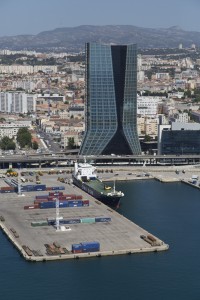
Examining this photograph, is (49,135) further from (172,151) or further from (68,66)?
(68,66)

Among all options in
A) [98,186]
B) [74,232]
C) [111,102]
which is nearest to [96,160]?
[111,102]

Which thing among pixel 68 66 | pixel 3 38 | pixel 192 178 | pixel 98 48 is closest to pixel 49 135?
pixel 98 48

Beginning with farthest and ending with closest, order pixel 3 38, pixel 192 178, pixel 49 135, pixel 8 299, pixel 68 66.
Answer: pixel 3 38 < pixel 68 66 < pixel 49 135 < pixel 192 178 < pixel 8 299

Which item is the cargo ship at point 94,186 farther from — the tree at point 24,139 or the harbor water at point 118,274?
the tree at point 24,139

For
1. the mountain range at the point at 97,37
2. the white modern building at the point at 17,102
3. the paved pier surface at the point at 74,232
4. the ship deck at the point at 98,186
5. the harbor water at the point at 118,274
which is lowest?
the harbor water at the point at 118,274

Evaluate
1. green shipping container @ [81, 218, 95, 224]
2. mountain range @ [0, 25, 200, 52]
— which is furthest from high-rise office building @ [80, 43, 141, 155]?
mountain range @ [0, 25, 200, 52]

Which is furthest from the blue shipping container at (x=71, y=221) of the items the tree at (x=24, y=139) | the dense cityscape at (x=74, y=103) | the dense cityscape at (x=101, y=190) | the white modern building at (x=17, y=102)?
the white modern building at (x=17, y=102)

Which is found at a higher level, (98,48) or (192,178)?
(98,48)
